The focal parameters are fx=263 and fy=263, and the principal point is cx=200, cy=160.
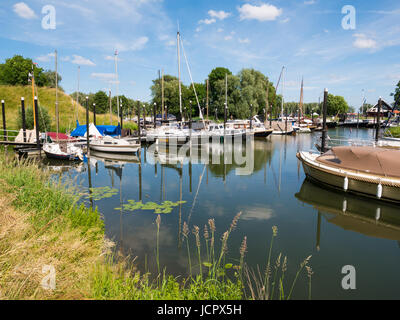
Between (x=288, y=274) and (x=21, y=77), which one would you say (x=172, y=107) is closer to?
(x=21, y=77)

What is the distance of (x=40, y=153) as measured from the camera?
81.5ft

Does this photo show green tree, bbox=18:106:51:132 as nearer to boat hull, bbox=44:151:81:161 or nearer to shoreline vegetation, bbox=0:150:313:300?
boat hull, bbox=44:151:81:161

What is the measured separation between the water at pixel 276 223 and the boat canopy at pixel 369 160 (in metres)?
1.58

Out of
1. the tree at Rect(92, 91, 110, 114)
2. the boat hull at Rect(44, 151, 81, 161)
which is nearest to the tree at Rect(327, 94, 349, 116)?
the tree at Rect(92, 91, 110, 114)

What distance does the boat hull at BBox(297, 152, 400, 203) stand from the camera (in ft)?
41.1

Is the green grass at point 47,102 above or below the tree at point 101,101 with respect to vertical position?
below

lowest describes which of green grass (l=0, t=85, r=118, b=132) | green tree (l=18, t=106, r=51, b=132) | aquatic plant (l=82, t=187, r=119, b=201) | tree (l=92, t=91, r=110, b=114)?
aquatic plant (l=82, t=187, r=119, b=201)

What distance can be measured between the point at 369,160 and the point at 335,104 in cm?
12133

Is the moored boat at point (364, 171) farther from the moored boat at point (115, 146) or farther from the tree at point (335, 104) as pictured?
the tree at point (335, 104)

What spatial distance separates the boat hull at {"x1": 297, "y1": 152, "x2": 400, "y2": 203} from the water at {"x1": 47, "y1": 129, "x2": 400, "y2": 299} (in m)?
0.43

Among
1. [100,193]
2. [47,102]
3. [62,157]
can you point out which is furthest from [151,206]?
[47,102]

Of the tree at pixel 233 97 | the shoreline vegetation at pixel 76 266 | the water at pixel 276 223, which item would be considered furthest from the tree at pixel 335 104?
the shoreline vegetation at pixel 76 266

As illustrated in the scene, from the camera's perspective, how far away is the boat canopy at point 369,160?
12922 millimetres
